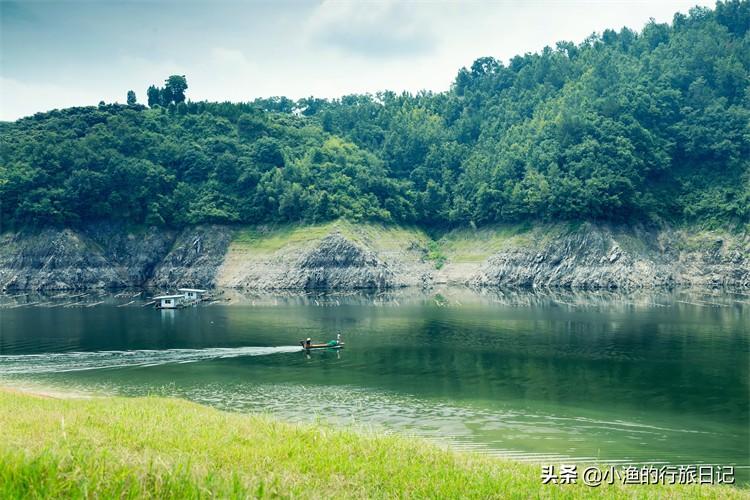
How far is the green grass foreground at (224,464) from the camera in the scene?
12430 mm

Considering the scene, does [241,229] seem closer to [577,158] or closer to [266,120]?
[266,120]

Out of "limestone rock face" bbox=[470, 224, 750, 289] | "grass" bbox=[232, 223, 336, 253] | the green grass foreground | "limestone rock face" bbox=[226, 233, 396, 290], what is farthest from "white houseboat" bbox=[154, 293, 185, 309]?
the green grass foreground

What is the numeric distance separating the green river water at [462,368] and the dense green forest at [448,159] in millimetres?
47760

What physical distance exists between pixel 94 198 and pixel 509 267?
91.1 metres

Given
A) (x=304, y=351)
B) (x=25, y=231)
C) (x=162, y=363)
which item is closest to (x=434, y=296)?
(x=304, y=351)

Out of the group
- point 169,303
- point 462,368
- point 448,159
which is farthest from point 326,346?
point 448,159

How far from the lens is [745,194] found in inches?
5084

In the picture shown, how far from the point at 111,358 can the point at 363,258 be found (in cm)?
8340

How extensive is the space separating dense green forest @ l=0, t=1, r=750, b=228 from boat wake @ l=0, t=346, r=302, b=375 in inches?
3333

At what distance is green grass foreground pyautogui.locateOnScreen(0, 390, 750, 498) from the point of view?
12430 millimetres

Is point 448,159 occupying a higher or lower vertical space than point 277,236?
higher

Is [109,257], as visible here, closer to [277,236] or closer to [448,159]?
[277,236]

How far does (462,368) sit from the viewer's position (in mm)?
52219

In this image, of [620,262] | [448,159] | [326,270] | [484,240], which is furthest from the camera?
[448,159]
